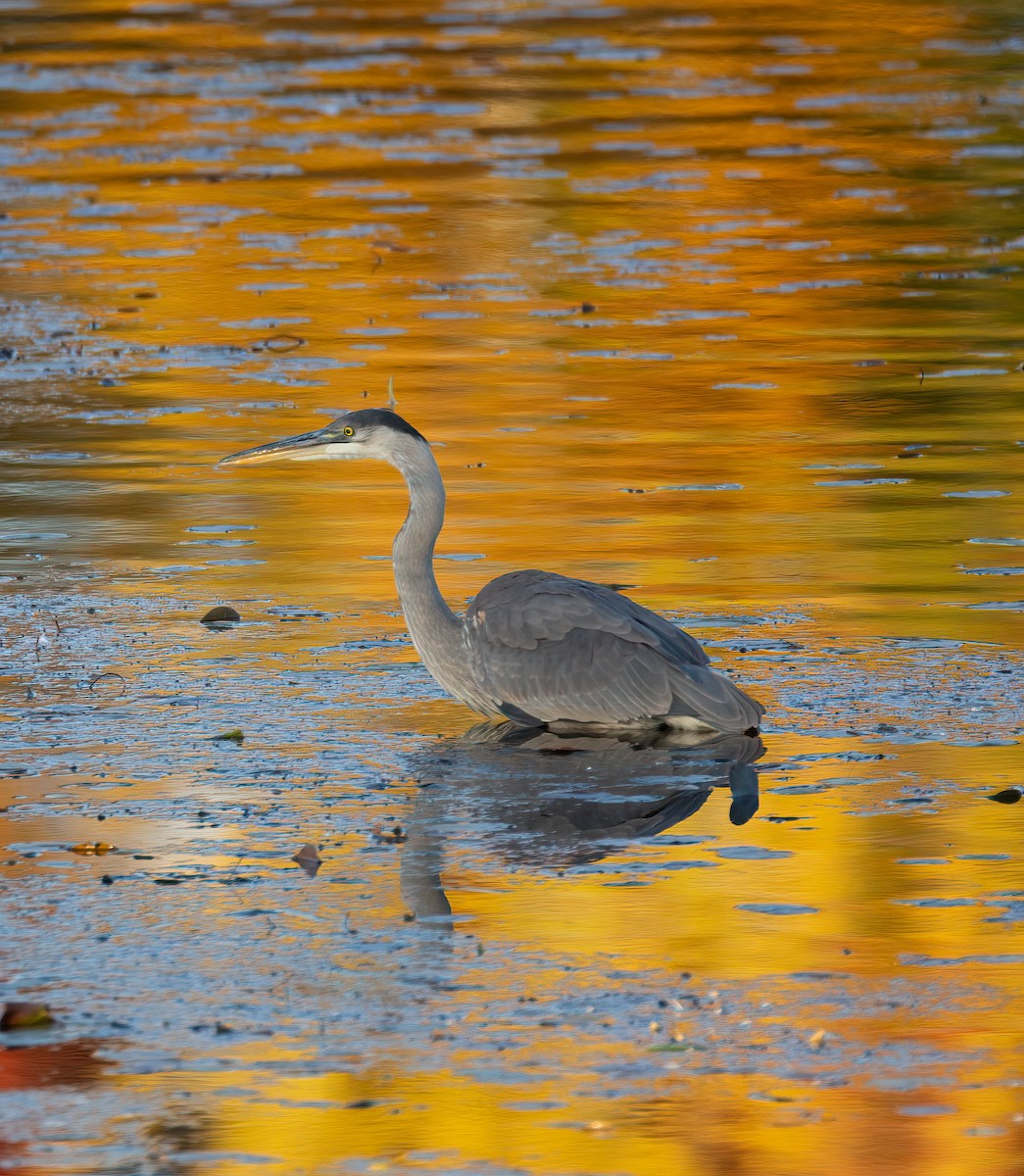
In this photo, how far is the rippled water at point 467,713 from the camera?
622 centimetres

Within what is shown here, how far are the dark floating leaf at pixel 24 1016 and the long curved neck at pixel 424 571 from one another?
3.18 metres

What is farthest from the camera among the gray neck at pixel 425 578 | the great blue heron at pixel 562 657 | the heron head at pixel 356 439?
the heron head at pixel 356 439

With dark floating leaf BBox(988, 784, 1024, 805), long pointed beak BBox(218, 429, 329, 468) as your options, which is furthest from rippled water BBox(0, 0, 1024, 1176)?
long pointed beak BBox(218, 429, 329, 468)

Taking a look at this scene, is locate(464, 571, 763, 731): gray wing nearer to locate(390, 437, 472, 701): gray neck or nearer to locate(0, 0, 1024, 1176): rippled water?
locate(390, 437, 472, 701): gray neck

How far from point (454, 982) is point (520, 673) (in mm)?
2662

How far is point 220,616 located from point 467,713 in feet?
5.09

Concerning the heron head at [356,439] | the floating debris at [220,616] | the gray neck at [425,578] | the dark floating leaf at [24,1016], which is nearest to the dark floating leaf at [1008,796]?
the gray neck at [425,578]

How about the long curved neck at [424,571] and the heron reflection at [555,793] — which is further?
the long curved neck at [424,571]

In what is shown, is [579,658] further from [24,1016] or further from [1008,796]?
[24,1016]

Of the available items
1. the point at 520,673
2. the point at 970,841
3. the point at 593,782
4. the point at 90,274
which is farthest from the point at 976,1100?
the point at 90,274

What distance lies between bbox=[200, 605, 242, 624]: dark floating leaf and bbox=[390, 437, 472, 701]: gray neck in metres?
1.26

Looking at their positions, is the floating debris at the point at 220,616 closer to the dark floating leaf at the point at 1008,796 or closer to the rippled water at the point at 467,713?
the rippled water at the point at 467,713

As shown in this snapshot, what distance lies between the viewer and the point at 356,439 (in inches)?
394

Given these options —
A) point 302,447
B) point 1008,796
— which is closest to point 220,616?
point 302,447
